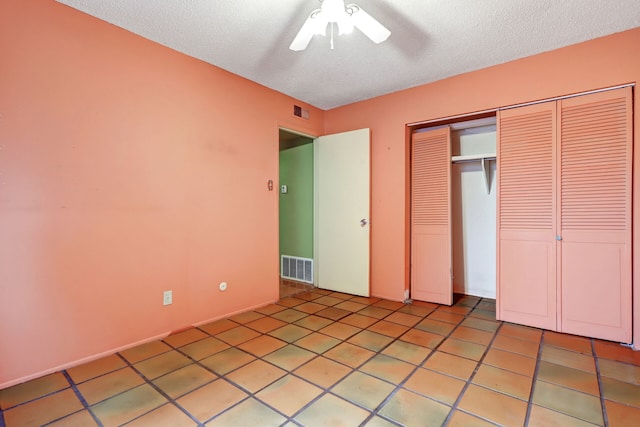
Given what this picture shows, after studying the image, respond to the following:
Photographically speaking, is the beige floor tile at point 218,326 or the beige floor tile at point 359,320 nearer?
the beige floor tile at point 218,326

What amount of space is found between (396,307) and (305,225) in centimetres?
174

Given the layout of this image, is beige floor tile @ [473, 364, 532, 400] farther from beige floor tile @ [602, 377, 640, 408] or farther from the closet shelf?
the closet shelf

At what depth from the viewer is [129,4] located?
200 cm

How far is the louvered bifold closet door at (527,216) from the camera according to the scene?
267 cm

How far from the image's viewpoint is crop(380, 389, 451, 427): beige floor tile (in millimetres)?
1521

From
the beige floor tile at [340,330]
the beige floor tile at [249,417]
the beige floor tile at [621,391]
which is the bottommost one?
the beige floor tile at [249,417]

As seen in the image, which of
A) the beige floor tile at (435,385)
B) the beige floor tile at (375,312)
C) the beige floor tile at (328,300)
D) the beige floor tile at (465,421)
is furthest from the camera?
the beige floor tile at (328,300)

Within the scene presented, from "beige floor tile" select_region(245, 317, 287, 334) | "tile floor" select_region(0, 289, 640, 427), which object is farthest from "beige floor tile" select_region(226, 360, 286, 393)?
"beige floor tile" select_region(245, 317, 287, 334)

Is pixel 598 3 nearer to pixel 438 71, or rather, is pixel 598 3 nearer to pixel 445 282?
pixel 438 71

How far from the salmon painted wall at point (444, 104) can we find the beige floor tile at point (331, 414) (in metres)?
2.04

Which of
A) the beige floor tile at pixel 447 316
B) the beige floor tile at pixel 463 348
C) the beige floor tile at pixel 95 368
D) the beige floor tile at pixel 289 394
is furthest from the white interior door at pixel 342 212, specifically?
the beige floor tile at pixel 95 368

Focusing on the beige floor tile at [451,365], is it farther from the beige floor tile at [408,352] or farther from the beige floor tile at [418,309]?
the beige floor tile at [418,309]

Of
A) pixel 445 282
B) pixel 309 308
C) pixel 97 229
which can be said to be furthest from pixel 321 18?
pixel 445 282

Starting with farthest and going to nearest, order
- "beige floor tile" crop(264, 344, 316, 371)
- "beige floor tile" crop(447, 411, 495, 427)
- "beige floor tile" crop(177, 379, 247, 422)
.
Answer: "beige floor tile" crop(264, 344, 316, 371), "beige floor tile" crop(177, 379, 247, 422), "beige floor tile" crop(447, 411, 495, 427)
